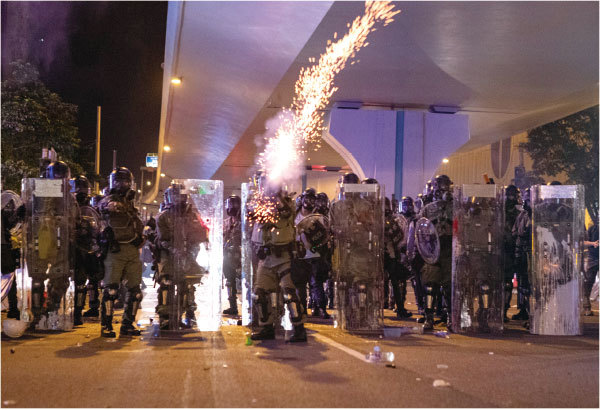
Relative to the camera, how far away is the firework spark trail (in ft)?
35.4

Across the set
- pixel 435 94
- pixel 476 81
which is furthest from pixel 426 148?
pixel 476 81

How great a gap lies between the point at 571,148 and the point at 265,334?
75.0ft

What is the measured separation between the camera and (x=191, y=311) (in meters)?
10.2

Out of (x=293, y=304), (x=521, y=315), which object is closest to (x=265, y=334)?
(x=293, y=304)

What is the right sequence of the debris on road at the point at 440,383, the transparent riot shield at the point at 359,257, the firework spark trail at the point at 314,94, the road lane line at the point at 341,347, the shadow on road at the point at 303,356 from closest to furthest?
the debris on road at the point at 440,383, the shadow on road at the point at 303,356, the road lane line at the point at 341,347, the transparent riot shield at the point at 359,257, the firework spark trail at the point at 314,94

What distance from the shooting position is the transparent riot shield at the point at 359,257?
10.2 metres

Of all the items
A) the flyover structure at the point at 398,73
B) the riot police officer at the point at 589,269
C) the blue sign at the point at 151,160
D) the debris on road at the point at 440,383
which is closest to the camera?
the debris on road at the point at 440,383

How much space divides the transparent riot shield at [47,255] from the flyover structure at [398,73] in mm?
4373

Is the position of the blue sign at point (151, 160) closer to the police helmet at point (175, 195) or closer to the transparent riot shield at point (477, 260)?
the police helmet at point (175, 195)

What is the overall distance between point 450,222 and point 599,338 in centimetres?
276

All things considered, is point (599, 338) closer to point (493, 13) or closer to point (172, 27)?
point (493, 13)

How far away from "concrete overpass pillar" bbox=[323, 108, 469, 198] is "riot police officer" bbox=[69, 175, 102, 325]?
10398 mm

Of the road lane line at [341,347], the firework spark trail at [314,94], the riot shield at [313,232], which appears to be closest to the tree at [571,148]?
the firework spark trail at [314,94]

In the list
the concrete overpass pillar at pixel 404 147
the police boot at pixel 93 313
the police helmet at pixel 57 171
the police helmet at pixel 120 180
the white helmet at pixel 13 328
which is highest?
the concrete overpass pillar at pixel 404 147
